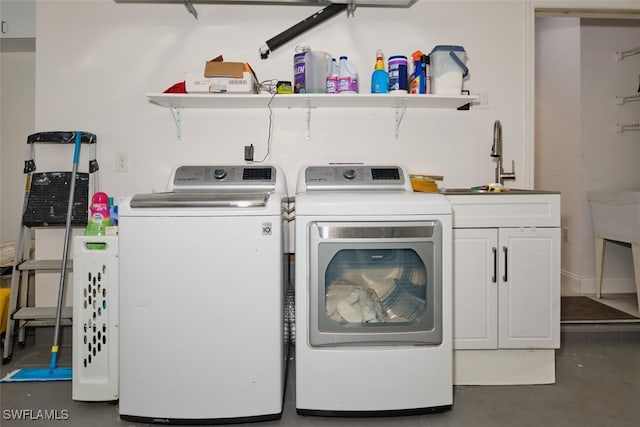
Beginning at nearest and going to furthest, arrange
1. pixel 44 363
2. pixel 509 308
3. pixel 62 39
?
pixel 509 308
pixel 44 363
pixel 62 39

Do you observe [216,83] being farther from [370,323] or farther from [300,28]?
[370,323]

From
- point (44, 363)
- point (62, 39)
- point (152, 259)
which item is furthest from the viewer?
point (62, 39)

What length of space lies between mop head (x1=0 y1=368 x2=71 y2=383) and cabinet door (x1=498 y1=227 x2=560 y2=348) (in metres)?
2.20

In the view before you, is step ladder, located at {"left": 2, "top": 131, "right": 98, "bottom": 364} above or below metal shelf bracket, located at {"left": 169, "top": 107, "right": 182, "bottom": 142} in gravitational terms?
below

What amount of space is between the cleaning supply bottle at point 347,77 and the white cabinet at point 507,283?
2.89ft

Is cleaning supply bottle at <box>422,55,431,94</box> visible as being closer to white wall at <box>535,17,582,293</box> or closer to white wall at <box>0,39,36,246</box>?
white wall at <box>535,17,582,293</box>

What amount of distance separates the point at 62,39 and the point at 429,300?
2.59 metres

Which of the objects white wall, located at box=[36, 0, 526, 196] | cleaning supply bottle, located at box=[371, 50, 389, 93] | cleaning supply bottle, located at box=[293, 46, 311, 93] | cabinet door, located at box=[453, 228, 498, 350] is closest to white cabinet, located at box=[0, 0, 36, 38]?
white wall, located at box=[36, 0, 526, 196]

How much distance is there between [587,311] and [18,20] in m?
4.35

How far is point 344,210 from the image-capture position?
62.0 inches

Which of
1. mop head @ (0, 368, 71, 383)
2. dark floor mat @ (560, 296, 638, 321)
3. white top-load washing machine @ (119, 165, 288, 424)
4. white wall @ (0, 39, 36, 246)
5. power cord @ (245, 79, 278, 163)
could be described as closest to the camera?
white top-load washing machine @ (119, 165, 288, 424)

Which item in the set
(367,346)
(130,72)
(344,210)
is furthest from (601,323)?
(130,72)

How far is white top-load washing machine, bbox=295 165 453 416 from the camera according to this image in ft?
5.17

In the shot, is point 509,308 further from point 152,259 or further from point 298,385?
point 152,259
